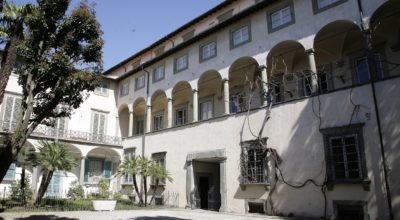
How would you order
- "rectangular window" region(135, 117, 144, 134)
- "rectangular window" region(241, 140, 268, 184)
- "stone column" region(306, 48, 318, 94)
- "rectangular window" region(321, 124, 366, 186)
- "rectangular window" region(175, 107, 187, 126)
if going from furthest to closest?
"rectangular window" region(135, 117, 144, 134) → "rectangular window" region(175, 107, 187, 126) → "rectangular window" region(241, 140, 268, 184) → "stone column" region(306, 48, 318, 94) → "rectangular window" region(321, 124, 366, 186)

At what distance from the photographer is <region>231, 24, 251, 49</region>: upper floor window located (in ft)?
61.2

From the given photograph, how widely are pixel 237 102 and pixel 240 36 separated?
169 inches

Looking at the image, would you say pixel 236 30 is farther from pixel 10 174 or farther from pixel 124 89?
pixel 10 174

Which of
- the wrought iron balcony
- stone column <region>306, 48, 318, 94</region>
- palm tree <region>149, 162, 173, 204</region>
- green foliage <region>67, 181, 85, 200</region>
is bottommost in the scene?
green foliage <region>67, 181, 85, 200</region>

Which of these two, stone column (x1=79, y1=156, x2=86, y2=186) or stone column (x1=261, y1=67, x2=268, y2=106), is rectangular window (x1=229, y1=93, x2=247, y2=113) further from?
stone column (x1=79, y1=156, x2=86, y2=186)

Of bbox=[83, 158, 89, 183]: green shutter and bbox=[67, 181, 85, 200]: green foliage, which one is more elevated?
bbox=[83, 158, 89, 183]: green shutter

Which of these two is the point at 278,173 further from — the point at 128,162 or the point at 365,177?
the point at 128,162

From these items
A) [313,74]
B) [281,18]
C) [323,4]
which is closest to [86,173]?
[281,18]

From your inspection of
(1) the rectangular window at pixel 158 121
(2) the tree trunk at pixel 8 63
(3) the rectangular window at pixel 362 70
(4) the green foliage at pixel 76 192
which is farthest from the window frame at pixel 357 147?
(4) the green foliage at pixel 76 192

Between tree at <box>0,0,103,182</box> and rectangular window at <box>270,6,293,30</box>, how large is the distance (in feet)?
31.1

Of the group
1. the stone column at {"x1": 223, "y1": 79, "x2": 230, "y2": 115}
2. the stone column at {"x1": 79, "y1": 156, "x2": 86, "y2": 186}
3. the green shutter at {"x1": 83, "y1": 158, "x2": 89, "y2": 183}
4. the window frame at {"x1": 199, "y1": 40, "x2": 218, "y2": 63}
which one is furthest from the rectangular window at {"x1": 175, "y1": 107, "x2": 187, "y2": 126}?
the green shutter at {"x1": 83, "y1": 158, "x2": 89, "y2": 183}

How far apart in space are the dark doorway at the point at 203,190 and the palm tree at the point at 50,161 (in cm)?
788

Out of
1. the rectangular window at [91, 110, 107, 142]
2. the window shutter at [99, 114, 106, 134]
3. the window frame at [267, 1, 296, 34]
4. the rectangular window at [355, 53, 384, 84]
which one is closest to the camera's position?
the rectangular window at [355, 53, 384, 84]

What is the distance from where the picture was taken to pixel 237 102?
20938 mm
